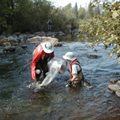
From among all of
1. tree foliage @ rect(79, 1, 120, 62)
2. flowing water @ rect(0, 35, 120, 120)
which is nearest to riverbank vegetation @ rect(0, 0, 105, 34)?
tree foliage @ rect(79, 1, 120, 62)

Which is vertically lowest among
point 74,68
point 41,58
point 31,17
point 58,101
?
point 58,101

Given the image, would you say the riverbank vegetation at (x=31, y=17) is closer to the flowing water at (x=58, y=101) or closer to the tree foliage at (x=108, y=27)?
the tree foliage at (x=108, y=27)

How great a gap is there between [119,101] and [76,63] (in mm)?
1729

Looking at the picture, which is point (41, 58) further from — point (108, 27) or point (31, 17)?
point (31, 17)

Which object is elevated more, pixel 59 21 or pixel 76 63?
pixel 59 21

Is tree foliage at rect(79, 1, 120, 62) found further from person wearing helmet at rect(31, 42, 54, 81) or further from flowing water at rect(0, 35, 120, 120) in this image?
person wearing helmet at rect(31, 42, 54, 81)

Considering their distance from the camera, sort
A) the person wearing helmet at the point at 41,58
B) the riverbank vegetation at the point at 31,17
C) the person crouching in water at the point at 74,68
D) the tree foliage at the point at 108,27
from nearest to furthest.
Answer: the tree foliage at the point at 108,27
the person wearing helmet at the point at 41,58
the person crouching in water at the point at 74,68
the riverbank vegetation at the point at 31,17

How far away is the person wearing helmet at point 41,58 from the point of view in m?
4.96

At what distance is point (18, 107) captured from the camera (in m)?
4.10

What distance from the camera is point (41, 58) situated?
5289mm

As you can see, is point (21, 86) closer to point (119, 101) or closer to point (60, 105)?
point (60, 105)

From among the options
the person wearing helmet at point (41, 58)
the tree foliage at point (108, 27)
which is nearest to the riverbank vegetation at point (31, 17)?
the tree foliage at point (108, 27)

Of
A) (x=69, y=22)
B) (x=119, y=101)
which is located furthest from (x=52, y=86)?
(x=69, y=22)

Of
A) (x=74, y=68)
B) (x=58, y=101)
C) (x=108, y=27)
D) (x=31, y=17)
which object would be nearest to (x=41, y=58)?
(x=74, y=68)
